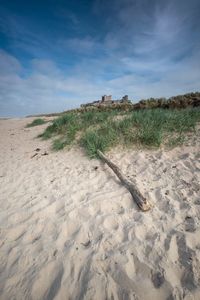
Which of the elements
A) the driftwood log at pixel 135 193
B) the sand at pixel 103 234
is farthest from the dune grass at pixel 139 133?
the driftwood log at pixel 135 193

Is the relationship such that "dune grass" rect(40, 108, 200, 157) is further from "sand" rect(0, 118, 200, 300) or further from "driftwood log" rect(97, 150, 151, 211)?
"driftwood log" rect(97, 150, 151, 211)

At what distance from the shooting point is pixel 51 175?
3914 mm

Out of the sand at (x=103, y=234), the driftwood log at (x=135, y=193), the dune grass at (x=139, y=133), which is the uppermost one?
the dune grass at (x=139, y=133)

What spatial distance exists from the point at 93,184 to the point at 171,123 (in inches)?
129

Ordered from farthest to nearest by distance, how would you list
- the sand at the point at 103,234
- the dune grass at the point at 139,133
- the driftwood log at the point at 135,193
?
1. the dune grass at the point at 139,133
2. the driftwood log at the point at 135,193
3. the sand at the point at 103,234

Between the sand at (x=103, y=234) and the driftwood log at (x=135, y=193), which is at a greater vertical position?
the driftwood log at (x=135, y=193)

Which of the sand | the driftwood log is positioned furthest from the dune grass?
the driftwood log

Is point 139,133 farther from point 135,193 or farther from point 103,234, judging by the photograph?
point 103,234

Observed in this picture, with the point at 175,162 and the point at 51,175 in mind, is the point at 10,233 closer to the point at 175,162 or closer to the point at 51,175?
the point at 51,175

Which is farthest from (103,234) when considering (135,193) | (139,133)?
(139,133)

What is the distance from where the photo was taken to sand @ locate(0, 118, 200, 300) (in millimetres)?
1521

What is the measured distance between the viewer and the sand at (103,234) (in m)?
1.52

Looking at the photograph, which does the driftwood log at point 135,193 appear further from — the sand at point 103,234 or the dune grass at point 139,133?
the dune grass at point 139,133

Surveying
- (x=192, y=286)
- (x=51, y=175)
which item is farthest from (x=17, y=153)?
(x=192, y=286)
